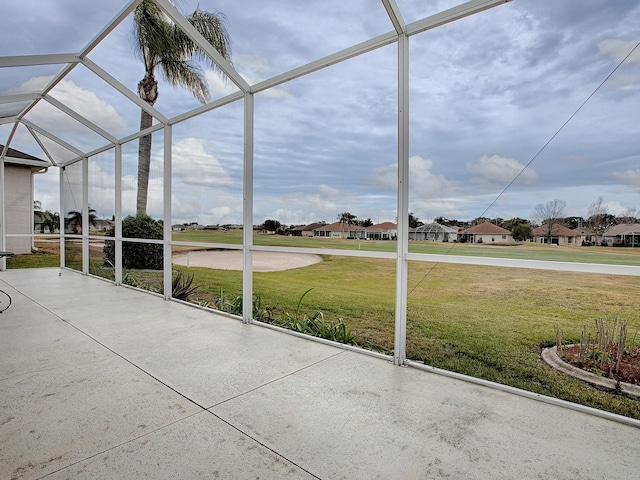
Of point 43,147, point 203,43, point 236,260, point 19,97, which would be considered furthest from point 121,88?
point 43,147

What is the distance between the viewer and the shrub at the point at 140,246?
7.59 m

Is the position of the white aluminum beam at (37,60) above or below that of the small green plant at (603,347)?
above

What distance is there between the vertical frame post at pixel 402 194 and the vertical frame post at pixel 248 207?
2.10 metres

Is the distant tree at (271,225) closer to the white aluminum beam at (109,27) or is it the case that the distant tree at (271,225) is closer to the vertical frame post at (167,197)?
the vertical frame post at (167,197)

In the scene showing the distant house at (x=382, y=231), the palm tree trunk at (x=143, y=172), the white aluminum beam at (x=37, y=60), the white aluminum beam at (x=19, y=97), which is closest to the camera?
the distant house at (x=382, y=231)

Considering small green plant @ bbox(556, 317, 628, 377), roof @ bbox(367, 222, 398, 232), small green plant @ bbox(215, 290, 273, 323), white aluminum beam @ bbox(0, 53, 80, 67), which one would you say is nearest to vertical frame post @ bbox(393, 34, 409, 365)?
roof @ bbox(367, 222, 398, 232)

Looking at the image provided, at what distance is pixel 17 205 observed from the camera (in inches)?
397

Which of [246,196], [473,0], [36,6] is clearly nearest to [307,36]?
[473,0]

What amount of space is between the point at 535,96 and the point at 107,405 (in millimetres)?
3724

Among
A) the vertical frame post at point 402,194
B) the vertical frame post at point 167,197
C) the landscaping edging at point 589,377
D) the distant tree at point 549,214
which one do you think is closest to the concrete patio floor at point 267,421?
the vertical frame post at point 402,194

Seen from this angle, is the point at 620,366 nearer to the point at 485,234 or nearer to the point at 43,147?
the point at 485,234

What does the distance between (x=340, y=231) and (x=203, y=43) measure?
2.51m

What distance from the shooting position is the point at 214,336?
4070mm

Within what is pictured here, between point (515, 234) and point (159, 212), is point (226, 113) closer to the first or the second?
point (159, 212)
